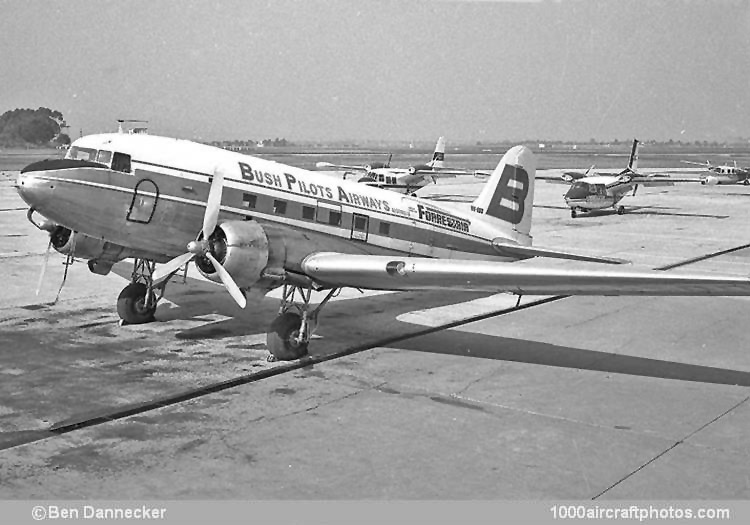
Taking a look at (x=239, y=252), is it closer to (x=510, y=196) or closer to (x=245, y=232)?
(x=245, y=232)

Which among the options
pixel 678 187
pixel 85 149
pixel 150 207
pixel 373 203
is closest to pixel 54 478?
pixel 150 207

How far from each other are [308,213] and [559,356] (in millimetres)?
6314

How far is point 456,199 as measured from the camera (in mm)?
59219

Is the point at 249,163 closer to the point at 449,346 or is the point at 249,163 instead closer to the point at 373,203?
the point at 373,203

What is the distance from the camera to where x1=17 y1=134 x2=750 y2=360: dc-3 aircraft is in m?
13.8

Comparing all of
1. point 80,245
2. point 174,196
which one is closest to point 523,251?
point 174,196

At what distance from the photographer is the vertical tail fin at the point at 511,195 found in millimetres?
22203

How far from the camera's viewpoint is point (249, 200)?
15.7 meters

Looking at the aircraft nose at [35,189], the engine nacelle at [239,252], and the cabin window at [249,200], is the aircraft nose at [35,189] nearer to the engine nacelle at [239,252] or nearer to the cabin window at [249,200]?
the engine nacelle at [239,252]

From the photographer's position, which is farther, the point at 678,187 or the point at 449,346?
the point at 678,187

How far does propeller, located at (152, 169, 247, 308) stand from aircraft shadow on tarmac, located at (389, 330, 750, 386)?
163 inches

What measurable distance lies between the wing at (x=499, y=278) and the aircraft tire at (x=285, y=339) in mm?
1112

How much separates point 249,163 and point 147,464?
808cm

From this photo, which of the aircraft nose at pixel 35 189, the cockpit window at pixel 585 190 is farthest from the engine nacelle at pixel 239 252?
the cockpit window at pixel 585 190
